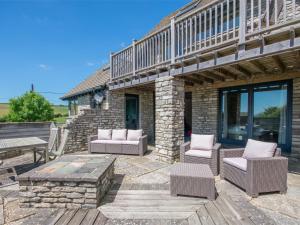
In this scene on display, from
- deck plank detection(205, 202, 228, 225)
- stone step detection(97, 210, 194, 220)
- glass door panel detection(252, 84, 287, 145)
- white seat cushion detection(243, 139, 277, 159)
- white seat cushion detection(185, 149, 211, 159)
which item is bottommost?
stone step detection(97, 210, 194, 220)

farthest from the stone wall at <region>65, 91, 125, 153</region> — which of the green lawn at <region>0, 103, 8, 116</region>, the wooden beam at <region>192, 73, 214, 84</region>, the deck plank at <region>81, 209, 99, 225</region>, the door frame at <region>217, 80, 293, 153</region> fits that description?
the green lawn at <region>0, 103, 8, 116</region>

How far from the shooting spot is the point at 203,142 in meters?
4.49

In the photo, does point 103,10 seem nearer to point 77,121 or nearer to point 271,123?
point 77,121

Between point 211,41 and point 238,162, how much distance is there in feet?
9.26

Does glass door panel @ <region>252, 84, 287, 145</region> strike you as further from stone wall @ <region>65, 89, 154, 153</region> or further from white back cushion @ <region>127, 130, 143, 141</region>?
stone wall @ <region>65, 89, 154, 153</region>

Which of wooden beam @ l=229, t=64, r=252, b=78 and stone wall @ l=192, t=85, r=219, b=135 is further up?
wooden beam @ l=229, t=64, r=252, b=78

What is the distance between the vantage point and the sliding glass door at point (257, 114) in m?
5.38

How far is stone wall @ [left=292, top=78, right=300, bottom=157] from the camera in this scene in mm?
4895

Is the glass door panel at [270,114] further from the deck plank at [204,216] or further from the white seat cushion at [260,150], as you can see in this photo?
the deck plank at [204,216]

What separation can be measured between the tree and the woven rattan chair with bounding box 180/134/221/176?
12813 millimetres

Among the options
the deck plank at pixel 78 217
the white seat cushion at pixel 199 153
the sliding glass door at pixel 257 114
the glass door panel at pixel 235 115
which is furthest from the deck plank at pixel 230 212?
the glass door panel at pixel 235 115

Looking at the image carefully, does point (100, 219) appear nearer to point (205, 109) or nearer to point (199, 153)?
point (199, 153)

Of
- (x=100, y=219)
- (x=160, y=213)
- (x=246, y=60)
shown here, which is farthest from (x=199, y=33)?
(x=100, y=219)

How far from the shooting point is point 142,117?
882 cm
